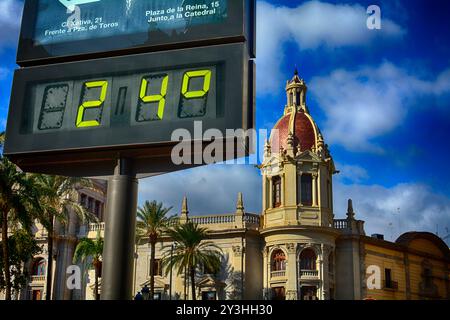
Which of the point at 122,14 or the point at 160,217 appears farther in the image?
the point at 160,217

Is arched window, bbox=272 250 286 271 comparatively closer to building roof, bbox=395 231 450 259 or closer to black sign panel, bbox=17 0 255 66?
building roof, bbox=395 231 450 259

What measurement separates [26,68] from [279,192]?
3776 cm

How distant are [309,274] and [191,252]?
8.69m

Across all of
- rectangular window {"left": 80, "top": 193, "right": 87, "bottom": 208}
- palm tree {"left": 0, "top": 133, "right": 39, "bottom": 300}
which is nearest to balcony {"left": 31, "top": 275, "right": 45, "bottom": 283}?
A: rectangular window {"left": 80, "top": 193, "right": 87, "bottom": 208}

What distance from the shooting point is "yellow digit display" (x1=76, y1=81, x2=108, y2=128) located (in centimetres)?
831

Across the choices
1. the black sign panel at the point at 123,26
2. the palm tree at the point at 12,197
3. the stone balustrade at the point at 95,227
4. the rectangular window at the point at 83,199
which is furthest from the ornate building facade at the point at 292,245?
the black sign panel at the point at 123,26

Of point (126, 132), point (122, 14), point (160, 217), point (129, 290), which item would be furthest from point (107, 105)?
point (160, 217)

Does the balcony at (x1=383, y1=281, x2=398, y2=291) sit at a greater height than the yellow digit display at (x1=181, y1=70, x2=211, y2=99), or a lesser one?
greater

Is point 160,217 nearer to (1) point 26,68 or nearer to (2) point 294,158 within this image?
(2) point 294,158

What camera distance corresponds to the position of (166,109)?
314 inches

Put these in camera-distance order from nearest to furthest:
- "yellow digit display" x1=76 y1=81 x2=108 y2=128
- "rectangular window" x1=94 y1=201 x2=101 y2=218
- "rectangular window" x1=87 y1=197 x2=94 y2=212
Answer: "yellow digit display" x1=76 y1=81 x2=108 y2=128 < "rectangular window" x1=87 y1=197 x2=94 y2=212 < "rectangular window" x1=94 y1=201 x2=101 y2=218

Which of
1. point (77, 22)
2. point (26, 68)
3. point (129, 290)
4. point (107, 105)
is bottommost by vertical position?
point (129, 290)

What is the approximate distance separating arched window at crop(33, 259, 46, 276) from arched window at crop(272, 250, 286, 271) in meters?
19.7

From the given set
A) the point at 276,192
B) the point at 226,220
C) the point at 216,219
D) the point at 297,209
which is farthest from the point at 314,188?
the point at 216,219
